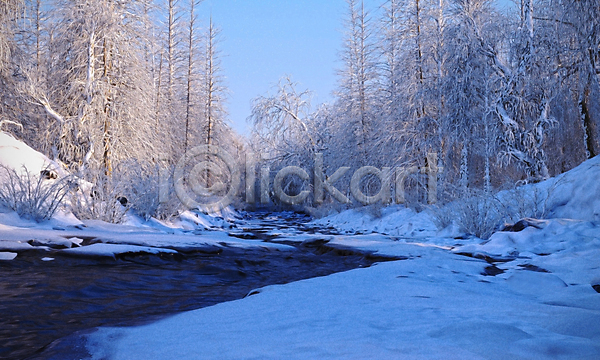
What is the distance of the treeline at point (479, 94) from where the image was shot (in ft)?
33.4

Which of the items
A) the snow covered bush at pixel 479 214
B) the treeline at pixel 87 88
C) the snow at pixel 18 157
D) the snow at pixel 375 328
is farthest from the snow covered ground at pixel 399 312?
the treeline at pixel 87 88

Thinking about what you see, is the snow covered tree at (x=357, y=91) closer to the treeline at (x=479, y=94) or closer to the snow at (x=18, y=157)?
the treeline at (x=479, y=94)

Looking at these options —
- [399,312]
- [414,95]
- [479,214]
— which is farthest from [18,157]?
[414,95]

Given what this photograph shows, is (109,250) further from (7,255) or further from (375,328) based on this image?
(375,328)

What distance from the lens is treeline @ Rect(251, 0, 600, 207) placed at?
10180mm

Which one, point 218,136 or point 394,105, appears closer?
point 394,105

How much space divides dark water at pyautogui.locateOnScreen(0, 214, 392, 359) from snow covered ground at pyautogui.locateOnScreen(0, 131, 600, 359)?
0.81 feet

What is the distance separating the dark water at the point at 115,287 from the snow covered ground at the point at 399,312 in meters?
0.25

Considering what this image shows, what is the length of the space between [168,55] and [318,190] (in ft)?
39.8

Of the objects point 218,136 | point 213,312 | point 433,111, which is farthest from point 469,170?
point 218,136

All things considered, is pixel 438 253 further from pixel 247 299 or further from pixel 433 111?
pixel 433 111

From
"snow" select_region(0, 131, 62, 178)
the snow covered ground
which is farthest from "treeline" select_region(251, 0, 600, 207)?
"snow" select_region(0, 131, 62, 178)

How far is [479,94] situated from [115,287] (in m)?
11.0

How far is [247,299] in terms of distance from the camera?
2.52 m
